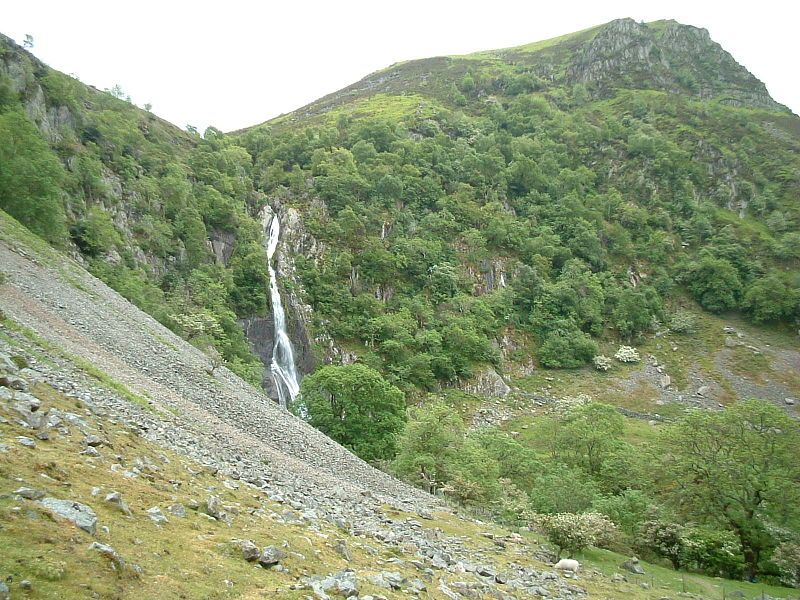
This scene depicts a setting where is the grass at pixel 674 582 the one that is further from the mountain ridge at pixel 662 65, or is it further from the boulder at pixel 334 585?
the mountain ridge at pixel 662 65

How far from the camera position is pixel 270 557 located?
9.57m

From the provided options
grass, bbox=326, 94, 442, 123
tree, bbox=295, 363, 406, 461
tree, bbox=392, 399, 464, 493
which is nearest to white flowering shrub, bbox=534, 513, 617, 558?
tree, bbox=392, 399, 464, 493

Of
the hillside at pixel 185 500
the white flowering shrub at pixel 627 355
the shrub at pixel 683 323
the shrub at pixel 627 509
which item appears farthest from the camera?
the shrub at pixel 683 323

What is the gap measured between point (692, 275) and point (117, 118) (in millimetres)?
111343

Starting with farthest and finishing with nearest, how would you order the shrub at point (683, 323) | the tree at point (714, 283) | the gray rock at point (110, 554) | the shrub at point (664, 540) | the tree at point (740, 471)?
1. the tree at point (714, 283)
2. the shrub at point (683, 323)
3. the tree at point (740, 471)
4. the shrub at point (664, 540)
5. the gray rock at point (110, 554)

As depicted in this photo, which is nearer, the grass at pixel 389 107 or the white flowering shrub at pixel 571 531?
the white flowering shrub at pixel 571 531

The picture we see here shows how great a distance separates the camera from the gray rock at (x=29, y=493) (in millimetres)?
7523

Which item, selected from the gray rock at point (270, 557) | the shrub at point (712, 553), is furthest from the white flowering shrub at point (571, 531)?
the gray rock at point (270, 557)

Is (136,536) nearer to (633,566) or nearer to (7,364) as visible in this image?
(7,364)

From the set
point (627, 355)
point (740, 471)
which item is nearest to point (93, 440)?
point (740, 471)

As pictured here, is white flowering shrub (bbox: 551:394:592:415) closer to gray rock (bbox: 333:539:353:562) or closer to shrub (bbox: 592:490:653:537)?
shrub (bbox: 592:490:653:537)

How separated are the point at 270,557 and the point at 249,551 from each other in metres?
0.40

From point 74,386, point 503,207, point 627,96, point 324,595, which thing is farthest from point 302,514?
point 627,96

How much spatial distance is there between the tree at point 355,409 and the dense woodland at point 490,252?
18 cm
